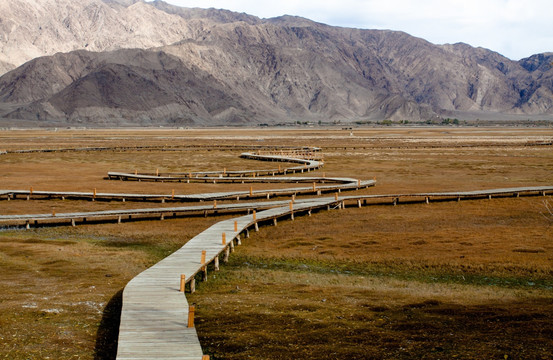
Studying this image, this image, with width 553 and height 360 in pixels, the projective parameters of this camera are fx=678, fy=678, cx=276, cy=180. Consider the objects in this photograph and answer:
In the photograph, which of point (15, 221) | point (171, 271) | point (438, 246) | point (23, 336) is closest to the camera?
point (23, 336)

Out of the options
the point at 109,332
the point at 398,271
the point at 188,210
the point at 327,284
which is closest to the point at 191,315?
the point at 109,332

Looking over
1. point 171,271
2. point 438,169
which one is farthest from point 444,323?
point 438,169

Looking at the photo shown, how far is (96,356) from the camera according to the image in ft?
43.6

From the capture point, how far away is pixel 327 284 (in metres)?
19.6

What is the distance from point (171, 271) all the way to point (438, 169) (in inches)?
1702

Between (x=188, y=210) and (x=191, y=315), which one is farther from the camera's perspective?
(x=188, y=210)

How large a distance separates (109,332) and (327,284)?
7.00 m

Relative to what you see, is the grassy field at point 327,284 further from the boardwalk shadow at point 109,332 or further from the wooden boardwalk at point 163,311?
the wooden boardwalk at point 163,311

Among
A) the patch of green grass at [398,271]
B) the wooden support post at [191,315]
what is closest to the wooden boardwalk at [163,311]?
the wooden support post at [191,315]

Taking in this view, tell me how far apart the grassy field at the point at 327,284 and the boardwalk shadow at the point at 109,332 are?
0.14 ft

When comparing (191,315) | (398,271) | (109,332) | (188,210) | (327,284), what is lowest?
(398,271)

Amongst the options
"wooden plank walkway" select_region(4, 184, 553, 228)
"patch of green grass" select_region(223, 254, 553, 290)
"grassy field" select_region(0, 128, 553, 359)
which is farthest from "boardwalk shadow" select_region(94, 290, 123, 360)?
"wooden plank walkway" select_region(4, 184, 553, 228)

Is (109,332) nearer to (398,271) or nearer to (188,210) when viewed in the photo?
(398,271)

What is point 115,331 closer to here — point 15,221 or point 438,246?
point 438,246
